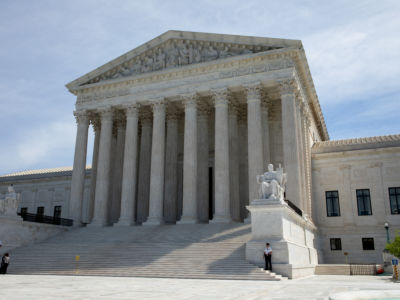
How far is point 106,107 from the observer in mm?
41562

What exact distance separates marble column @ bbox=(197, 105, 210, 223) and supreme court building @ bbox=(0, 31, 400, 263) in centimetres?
10

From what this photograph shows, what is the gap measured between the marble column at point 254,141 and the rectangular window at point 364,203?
12.0 metres


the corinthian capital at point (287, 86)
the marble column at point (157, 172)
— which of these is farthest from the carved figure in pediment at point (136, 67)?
the corinthian capital at point (287, 86)

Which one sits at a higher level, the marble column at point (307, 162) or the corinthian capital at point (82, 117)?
the corinthian capital at point (82, 117)

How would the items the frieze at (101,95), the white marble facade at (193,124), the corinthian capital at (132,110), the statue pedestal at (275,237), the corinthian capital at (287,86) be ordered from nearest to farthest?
the statue pedestal at (275,237), the corinthian capital at (287,86), the white marble facade at (193,124), the corinthian capital at (132,110), the frieze at (101,95)

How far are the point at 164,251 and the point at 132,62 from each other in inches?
874

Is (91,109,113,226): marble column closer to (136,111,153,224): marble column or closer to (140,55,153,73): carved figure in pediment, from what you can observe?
(136,111,153,224): marble column

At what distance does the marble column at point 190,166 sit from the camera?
115 feet

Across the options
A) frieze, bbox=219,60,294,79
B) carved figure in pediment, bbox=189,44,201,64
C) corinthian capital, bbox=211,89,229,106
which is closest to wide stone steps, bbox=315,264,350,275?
corinthian capital, bbox=211,89,229,106

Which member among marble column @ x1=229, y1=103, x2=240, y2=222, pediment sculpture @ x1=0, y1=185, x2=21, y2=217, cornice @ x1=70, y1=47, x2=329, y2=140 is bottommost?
pediment sculpture @ x1=0, y1=185, x2=21, y2=217

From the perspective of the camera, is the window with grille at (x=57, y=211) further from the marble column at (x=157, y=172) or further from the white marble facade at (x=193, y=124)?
the marble column at (x=157, y=172)

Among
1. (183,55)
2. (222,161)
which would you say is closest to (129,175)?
(222,161)

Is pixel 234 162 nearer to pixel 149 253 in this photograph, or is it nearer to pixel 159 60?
pixel 159 60

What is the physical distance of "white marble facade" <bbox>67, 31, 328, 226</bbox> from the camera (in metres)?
34.6
